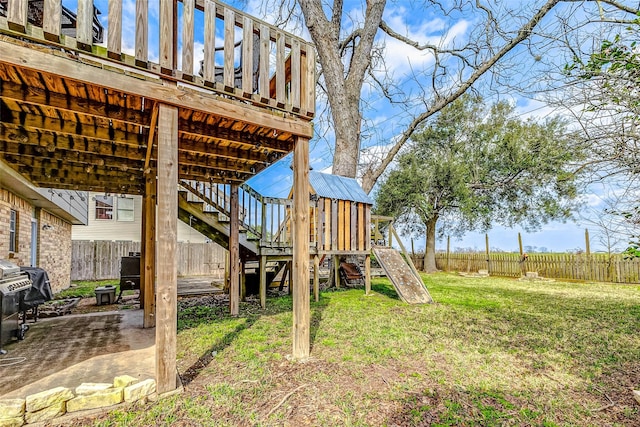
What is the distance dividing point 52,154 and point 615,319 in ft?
→ 31.4

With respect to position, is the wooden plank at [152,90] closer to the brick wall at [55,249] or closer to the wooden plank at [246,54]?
the wooden plank at [246,54]

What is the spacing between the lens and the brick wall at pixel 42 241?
649 centimetres

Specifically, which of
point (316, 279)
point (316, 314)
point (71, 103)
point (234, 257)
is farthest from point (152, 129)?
point (316, 279)

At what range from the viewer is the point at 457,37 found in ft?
37.4

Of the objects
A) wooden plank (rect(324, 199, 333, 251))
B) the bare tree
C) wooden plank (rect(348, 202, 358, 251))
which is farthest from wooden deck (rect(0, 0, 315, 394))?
the bare tree

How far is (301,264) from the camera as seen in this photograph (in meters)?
3.70

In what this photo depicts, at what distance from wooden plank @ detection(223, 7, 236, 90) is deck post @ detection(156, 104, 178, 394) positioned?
0.70 m

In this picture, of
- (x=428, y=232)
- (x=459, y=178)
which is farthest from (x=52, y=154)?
(x=428, y=232)

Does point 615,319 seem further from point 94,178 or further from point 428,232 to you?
point 428,232

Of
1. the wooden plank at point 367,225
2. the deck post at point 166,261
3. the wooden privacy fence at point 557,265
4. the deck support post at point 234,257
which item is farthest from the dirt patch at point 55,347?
the wooden privacy fence at point 557,265

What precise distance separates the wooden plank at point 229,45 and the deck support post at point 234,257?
337 centimetres

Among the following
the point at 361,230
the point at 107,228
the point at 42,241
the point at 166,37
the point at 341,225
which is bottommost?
the point at 42,241

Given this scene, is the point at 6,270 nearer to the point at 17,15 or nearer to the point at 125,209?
the point at 17,15

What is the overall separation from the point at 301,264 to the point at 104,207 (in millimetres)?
16606
